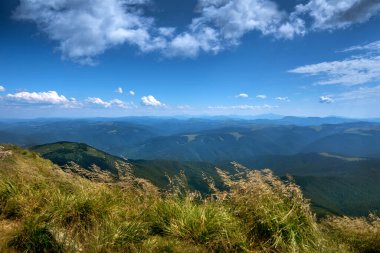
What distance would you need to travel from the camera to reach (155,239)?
528 cm

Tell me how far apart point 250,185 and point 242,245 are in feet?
4.77

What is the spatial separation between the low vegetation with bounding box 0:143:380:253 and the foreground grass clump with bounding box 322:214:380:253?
22mm

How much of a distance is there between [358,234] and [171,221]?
194 inches

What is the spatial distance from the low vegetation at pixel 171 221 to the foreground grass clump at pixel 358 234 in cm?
2

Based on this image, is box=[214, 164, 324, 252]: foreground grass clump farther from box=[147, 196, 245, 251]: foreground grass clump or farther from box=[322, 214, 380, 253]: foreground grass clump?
box=[322, 214, 380, 253]: foreground grass clump

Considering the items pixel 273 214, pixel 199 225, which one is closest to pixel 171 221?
pixel 199 225

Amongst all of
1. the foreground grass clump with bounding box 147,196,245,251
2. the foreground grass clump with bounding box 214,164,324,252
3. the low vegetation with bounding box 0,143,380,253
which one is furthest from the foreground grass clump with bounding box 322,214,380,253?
the foreground grass clump with bounding box 147,196,245,251

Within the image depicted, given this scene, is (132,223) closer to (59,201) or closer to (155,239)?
(155,239)

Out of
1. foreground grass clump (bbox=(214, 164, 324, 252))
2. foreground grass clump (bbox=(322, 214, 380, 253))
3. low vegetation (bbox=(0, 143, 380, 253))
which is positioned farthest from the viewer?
foreground grass clump (bbox=(322, 214, 380, 253))

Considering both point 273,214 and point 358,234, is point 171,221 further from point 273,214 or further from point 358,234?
point 358,234

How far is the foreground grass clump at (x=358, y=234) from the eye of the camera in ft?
22.9

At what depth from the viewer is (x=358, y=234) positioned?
7465 mm

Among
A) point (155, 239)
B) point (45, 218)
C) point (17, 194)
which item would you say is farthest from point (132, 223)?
point (17, 194)

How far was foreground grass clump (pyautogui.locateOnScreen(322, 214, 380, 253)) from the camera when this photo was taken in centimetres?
699
